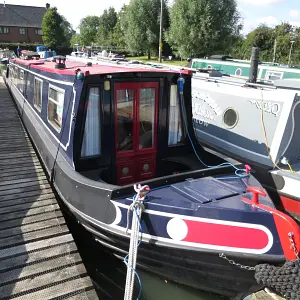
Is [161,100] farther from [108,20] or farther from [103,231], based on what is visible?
[108,20]

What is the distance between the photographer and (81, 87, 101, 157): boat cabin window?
4254 millimetres

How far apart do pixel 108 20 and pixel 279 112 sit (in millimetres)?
63637

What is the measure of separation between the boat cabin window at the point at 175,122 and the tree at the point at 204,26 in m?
21.6

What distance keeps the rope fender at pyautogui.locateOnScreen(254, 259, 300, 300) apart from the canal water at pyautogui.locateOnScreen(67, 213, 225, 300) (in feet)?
3.56

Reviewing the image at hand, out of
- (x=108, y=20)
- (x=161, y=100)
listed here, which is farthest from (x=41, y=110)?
(x=108, y=20)

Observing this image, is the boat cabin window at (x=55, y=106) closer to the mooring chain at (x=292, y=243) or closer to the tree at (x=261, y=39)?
the mooring chain at (x=292, y=243)

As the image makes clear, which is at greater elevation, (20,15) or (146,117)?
(20,15)

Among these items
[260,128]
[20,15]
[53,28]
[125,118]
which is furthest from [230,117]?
[20,15]

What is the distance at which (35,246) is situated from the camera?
3.79 m

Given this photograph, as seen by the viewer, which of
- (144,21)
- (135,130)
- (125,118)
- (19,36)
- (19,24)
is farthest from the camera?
(19,36)

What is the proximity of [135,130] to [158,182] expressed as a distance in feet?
3.86

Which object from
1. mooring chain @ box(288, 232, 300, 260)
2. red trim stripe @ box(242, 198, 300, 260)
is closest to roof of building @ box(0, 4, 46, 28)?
red trim stripe @ box(242, 198, 300, 260)

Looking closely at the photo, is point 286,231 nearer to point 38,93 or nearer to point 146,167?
point 146,167

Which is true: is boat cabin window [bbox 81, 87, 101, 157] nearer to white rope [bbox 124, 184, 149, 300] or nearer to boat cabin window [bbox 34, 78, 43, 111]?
white rope [bbox 124, 184, 149, 300]
